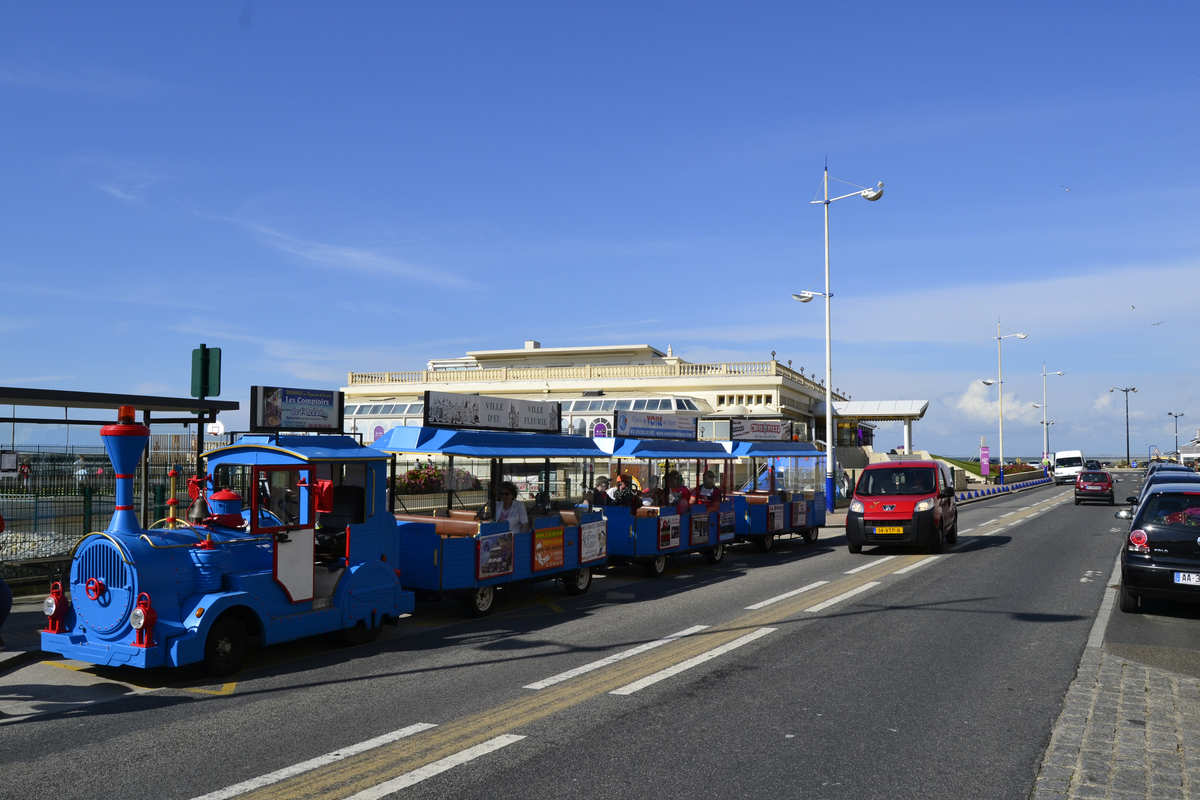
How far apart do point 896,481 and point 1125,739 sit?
14542mm

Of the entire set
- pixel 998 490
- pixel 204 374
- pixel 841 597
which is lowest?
pixel 998 490

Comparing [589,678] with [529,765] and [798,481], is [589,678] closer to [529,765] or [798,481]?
[529,765]

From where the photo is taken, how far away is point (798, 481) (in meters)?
35.4

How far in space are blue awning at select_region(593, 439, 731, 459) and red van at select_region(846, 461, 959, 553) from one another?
3806 millimetres

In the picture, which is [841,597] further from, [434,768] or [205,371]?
[205,371]

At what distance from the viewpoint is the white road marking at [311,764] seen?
17.8 feet

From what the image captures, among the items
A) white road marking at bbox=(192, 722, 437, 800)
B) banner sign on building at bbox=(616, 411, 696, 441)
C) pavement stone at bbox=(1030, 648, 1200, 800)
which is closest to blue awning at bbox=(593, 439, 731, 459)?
banner sign on building at bbox=(616, 411, 696, 441)

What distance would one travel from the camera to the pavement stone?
18.5ft

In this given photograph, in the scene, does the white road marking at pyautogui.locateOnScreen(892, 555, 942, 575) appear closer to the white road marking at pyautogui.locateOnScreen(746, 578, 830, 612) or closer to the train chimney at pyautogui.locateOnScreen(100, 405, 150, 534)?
the white road marking at pyautogui.locateOnScreen(746, 578, 830, 612)

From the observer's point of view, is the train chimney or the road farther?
the train chimney

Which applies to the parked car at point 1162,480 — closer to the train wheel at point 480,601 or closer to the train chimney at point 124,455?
the train wheel at point 480,601

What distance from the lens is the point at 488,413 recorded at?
1552 cm

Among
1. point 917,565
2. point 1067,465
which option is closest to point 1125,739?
point 917,565

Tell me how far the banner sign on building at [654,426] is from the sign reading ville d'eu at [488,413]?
1372 mm
